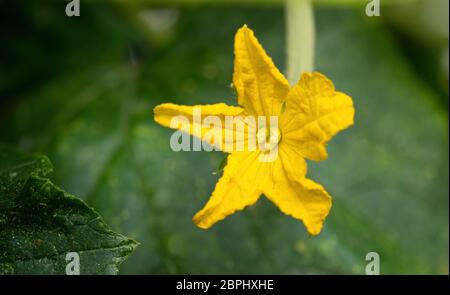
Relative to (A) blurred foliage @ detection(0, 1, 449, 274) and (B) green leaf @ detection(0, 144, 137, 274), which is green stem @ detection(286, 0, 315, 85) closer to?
(A) blurred foliage @ detection(0, 1, 449, 274)

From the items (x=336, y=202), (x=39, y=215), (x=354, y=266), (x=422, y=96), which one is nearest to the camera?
(x=39, y=215)

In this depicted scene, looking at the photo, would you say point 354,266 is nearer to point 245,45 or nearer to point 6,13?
point 245,45

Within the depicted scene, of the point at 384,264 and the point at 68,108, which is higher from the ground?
the point at 68,108

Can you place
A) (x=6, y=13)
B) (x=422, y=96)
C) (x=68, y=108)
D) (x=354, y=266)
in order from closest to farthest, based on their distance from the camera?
(x=354, y=266), (x=68, y=108), (x=422, y=96), (x=6, y=13)

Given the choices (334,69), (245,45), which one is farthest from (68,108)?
(245,45)

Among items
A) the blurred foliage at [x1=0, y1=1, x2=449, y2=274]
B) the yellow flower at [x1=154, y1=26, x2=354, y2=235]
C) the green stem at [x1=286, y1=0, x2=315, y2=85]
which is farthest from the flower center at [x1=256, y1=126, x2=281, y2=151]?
the blurred foliage at [x1=0, y1=1, x2=449, y2=274]

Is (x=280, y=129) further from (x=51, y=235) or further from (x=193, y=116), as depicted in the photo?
(x=51, y=235)

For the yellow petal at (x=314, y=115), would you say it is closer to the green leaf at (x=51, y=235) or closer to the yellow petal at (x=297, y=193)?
the yellow petal at (x=297, y=193)

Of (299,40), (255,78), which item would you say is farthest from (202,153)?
(255,78)

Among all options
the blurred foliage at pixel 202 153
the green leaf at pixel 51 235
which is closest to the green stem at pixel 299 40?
the blurred foliage at pixel 202 153
